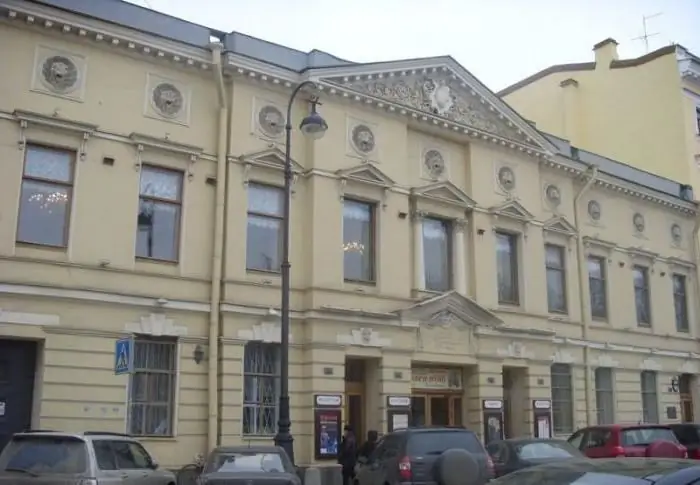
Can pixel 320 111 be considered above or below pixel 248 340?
above

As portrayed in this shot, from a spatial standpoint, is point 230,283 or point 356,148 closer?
point 230,283

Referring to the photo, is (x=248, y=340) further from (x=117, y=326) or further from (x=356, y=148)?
A: (x=356, y=148)

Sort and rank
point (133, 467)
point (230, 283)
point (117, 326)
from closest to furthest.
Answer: point (133, 467) < point (117, 326) < point (230, 283)

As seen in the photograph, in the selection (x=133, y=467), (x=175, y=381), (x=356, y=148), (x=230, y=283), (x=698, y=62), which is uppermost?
(x=698, y=62)

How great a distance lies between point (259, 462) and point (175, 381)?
237 inches

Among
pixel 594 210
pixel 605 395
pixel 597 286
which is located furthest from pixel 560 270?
pixel 605 395

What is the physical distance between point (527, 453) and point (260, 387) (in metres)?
7.09

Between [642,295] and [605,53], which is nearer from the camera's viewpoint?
[642,295]

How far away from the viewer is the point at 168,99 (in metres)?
19.8

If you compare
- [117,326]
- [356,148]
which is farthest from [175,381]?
[356,148]

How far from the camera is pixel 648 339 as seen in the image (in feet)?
103

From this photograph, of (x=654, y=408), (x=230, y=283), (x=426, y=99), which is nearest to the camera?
(x=230, y=283)

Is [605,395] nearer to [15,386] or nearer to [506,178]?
→ [506,178]

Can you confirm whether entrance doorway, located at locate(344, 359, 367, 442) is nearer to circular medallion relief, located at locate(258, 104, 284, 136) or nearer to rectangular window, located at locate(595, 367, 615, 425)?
circular medallion relief, located at locate(258, 104, 284, 136)
